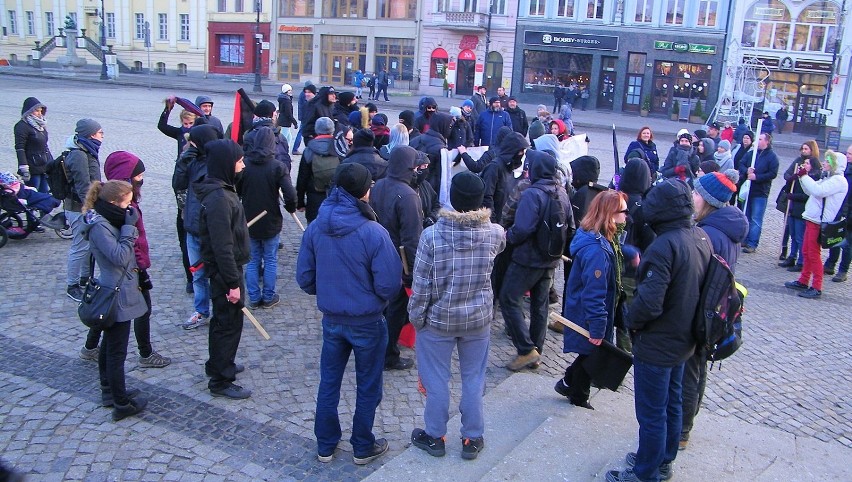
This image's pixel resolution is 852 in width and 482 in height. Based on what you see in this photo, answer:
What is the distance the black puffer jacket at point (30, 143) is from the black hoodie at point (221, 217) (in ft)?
18.5

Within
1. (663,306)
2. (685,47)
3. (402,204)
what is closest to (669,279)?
(663,306)

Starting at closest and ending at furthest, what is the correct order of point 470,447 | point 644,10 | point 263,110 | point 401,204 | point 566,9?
point 470,447 → point 401,204 → point 263,110 → point 644,10 → point 566,9

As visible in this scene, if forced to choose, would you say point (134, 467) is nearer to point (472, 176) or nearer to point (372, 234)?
point (372, 234)

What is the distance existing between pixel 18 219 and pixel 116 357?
548cm

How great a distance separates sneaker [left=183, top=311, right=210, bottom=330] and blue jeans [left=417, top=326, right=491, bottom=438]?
10.2 ft

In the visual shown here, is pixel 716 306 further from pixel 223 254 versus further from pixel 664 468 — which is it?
pixel 223 254

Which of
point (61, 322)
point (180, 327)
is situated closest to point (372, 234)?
point (180, 327)

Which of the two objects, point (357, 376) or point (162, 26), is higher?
point (162, 26)

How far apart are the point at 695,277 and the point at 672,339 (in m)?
0.38

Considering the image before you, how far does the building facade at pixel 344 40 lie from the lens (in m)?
46.3

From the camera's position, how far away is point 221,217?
5.13 meters

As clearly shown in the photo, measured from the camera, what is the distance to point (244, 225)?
5.45m

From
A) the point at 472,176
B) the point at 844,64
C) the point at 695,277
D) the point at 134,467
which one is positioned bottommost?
the point at 134,467

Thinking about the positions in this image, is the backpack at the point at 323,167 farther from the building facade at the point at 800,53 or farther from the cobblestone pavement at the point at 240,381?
the building facade at the point at 800,53
